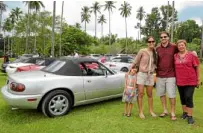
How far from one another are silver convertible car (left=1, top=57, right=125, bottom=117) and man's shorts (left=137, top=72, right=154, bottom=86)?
124 cm

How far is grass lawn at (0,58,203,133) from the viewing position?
15.2 ft

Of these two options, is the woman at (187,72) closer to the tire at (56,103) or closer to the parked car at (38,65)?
the tire at (56,103)

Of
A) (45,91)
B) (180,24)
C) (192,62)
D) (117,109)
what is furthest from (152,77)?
(180,24)

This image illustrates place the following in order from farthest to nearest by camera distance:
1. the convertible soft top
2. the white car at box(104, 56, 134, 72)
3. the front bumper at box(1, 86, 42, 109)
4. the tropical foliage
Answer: the tropical foliage
the white car at box(104, 56, 134, 72)
the convertible soft top
the front bumper at box(1, 86, 42, 109)

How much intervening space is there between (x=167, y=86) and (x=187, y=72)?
557mm

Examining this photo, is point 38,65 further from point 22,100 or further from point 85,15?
point 85,15

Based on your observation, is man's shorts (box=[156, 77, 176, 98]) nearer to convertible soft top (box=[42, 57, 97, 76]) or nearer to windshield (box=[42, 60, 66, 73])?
convertible soft top (box=[42, 57, 97, 76])

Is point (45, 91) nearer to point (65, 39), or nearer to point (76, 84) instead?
point (76, 84)

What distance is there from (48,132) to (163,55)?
300 centimetres

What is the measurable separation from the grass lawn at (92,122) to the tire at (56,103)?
0.49 ft

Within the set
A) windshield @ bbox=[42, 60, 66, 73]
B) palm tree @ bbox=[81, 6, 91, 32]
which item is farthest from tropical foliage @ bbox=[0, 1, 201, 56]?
windshield @ bbox=[42, 60, 66, 73]

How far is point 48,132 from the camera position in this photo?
4492 millimetres

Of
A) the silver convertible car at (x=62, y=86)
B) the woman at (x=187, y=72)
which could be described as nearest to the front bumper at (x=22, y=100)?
the silver convertible car at (x=62, y=86)

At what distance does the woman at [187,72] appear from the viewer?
4996 mm
